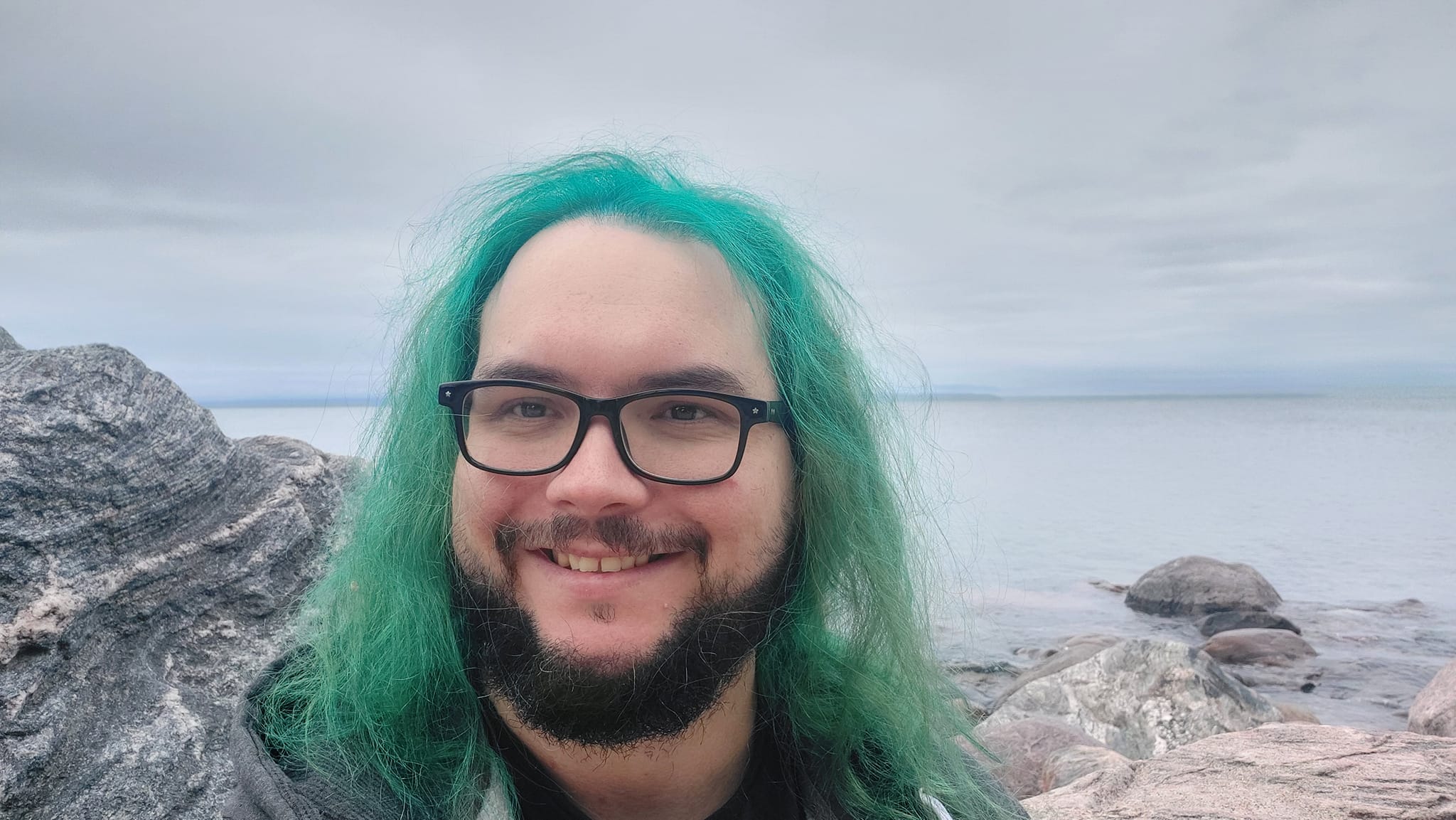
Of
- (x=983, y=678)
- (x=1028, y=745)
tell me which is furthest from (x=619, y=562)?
(x=983, y=678)

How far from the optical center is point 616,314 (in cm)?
185

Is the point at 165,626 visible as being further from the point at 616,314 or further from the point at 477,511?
the point at 616,314

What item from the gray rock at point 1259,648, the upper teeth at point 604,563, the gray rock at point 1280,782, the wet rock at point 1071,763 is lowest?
the gray rock at point 1259,648

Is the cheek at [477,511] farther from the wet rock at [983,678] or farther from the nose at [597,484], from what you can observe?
the wet rock at [983,678]

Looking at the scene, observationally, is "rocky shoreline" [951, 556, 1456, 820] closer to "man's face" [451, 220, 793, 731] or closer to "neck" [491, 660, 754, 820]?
"neck" [491, 660, 754, 820]

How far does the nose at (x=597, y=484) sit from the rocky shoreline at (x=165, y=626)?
1.92 meters

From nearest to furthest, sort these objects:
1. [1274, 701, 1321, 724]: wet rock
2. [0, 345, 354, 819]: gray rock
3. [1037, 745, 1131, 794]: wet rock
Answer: [0, 345, 354, 819]: gray rock, [1037, 745, 1131, 794]: wet rock, [1274, 701, 1321, 724]: wet rock

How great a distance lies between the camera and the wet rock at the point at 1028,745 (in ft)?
15.6

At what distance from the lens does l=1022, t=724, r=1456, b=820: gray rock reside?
3.15 metres

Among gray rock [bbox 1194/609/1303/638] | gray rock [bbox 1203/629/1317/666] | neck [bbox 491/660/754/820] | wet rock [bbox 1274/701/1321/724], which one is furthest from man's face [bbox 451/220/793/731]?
gray rock [bbox 1194/609/1303/638]

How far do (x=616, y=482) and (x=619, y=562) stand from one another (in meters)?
0.17

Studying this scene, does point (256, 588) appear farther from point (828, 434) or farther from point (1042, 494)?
point (1042, 494)

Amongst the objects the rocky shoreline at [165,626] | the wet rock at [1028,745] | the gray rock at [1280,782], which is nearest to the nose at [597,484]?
the rocky shoreline at [165,626]

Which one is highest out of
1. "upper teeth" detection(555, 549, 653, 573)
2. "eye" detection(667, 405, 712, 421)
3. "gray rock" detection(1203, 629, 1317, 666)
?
"eye" detection(667, 405, 712, 421)
